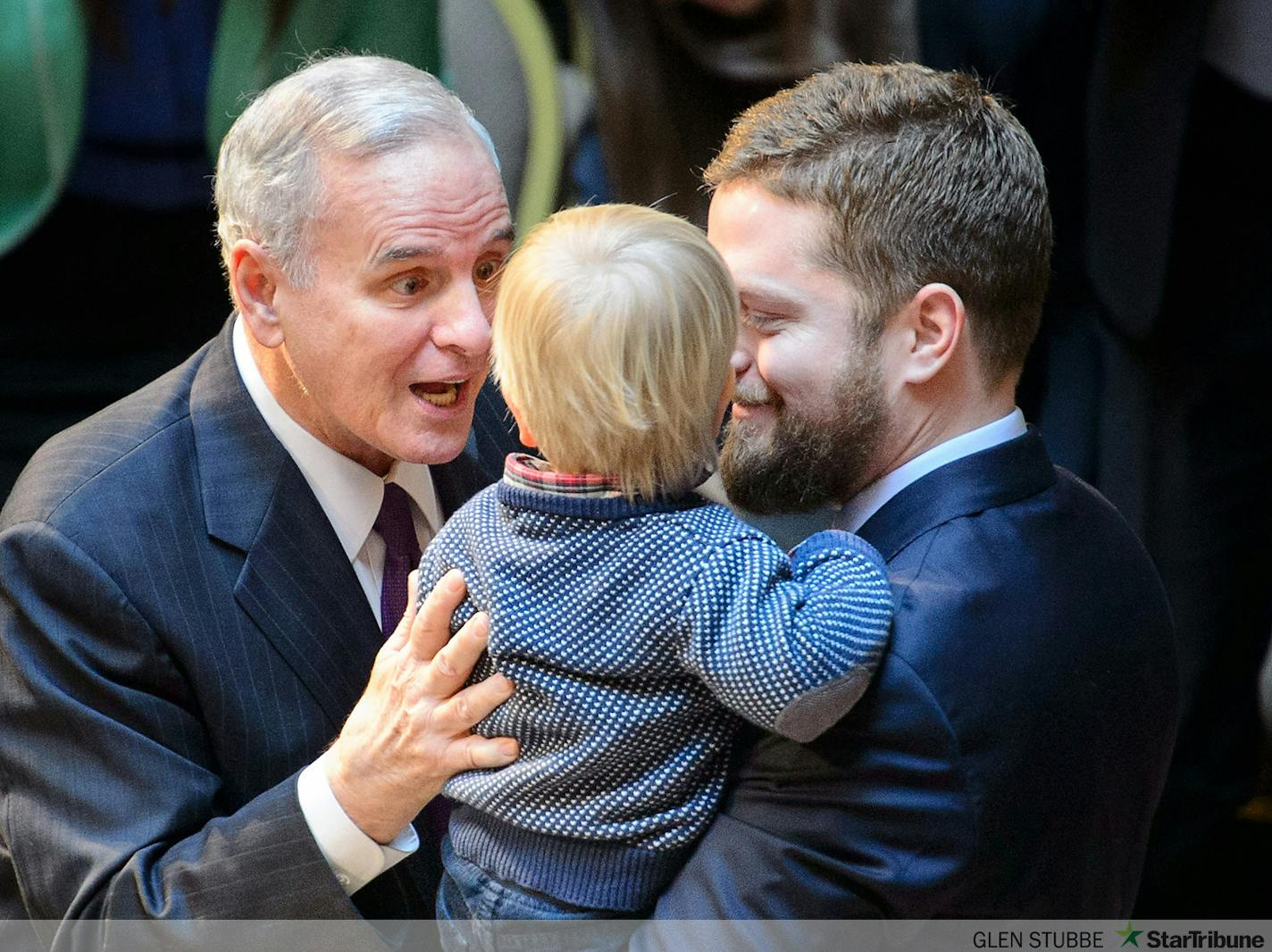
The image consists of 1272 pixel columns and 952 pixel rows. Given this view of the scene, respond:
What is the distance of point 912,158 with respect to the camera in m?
1.84

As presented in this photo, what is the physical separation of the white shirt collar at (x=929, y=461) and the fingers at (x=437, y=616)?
1.79 ft

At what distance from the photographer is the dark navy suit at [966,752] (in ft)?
5.27

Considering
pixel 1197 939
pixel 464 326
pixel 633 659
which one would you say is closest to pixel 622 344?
pixel 633 659

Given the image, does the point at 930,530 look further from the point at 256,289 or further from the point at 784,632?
the point at 256,289

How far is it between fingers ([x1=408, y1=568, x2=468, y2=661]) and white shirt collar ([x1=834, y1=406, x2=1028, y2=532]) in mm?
544

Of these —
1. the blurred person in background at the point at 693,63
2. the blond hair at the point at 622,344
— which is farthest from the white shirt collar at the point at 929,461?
the blurred person in background at the point at 693,63

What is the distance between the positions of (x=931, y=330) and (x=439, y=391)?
773 mm

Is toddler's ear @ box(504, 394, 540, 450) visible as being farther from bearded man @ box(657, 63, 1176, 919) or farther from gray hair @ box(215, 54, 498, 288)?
gray hair @ box(215, 54, 498, 288)

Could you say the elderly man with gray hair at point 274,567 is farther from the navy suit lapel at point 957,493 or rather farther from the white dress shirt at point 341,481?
the navy suit lapel at point 957,493

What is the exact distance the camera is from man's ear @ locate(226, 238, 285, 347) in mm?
2119

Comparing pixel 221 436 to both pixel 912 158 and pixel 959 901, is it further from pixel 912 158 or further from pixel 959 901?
pixel 959 901

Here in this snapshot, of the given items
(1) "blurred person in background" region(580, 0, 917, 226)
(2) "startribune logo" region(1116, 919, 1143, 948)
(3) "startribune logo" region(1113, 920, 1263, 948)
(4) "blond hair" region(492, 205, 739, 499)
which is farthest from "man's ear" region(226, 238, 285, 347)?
(3) "startribune logo" region(1113, 920, 1263, 948)

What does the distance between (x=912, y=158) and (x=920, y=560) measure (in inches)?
21.4

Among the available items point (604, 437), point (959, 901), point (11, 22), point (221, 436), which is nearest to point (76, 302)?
point (11, 22)
